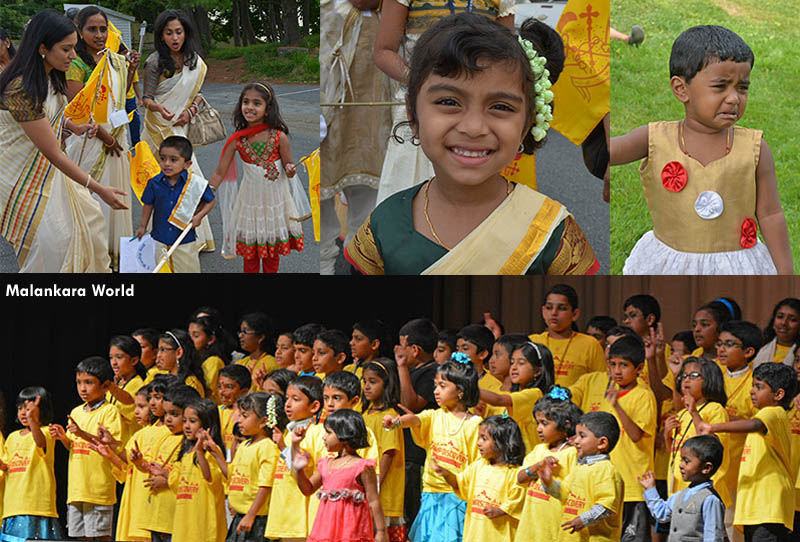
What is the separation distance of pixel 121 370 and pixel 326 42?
80.6 inches

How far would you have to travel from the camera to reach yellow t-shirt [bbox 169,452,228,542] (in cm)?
609

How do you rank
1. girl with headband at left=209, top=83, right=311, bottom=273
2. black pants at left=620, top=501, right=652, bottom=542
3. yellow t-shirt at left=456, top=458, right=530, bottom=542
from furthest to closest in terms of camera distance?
1. girl with headband at left=209, top=83, right=311, bottom=273
2. black pants at left=620, top=501, right=652, bottom=542
3. yellow t-shirt at left=456, top=458, right=530, bottom=542

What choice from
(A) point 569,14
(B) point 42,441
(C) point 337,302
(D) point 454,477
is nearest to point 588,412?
(D) point 454,477

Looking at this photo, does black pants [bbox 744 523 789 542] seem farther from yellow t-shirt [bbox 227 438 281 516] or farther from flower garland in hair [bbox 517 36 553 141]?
yellow t-shirt [bbox 227 438 281 516]

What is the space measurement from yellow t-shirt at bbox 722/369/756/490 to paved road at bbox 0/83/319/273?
7.20ft

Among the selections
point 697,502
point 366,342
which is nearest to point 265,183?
point 366,342

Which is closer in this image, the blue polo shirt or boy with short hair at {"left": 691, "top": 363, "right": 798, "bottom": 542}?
boy with short hair at {"left": 691, "top": 363, "right": 798, "bottom": 542}

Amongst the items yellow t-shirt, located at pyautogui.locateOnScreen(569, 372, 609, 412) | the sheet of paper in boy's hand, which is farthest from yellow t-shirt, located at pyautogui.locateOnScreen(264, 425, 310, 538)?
yellow t-shirt, located at pyautogui.locateOnScreen(569, 372, 609, 412)

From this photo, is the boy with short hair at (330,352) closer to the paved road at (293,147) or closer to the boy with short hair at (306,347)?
the boy with short hair at (306,347)

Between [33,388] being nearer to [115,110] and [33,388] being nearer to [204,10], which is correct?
[115,110]

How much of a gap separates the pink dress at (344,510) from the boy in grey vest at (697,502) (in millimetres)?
1394

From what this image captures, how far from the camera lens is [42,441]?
21.1 feet

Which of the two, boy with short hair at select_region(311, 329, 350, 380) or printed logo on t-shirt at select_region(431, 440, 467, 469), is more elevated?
boy with short hair at select_region(311, 329, 350, 380)

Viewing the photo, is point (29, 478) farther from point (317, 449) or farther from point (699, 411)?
point (699, 411)
